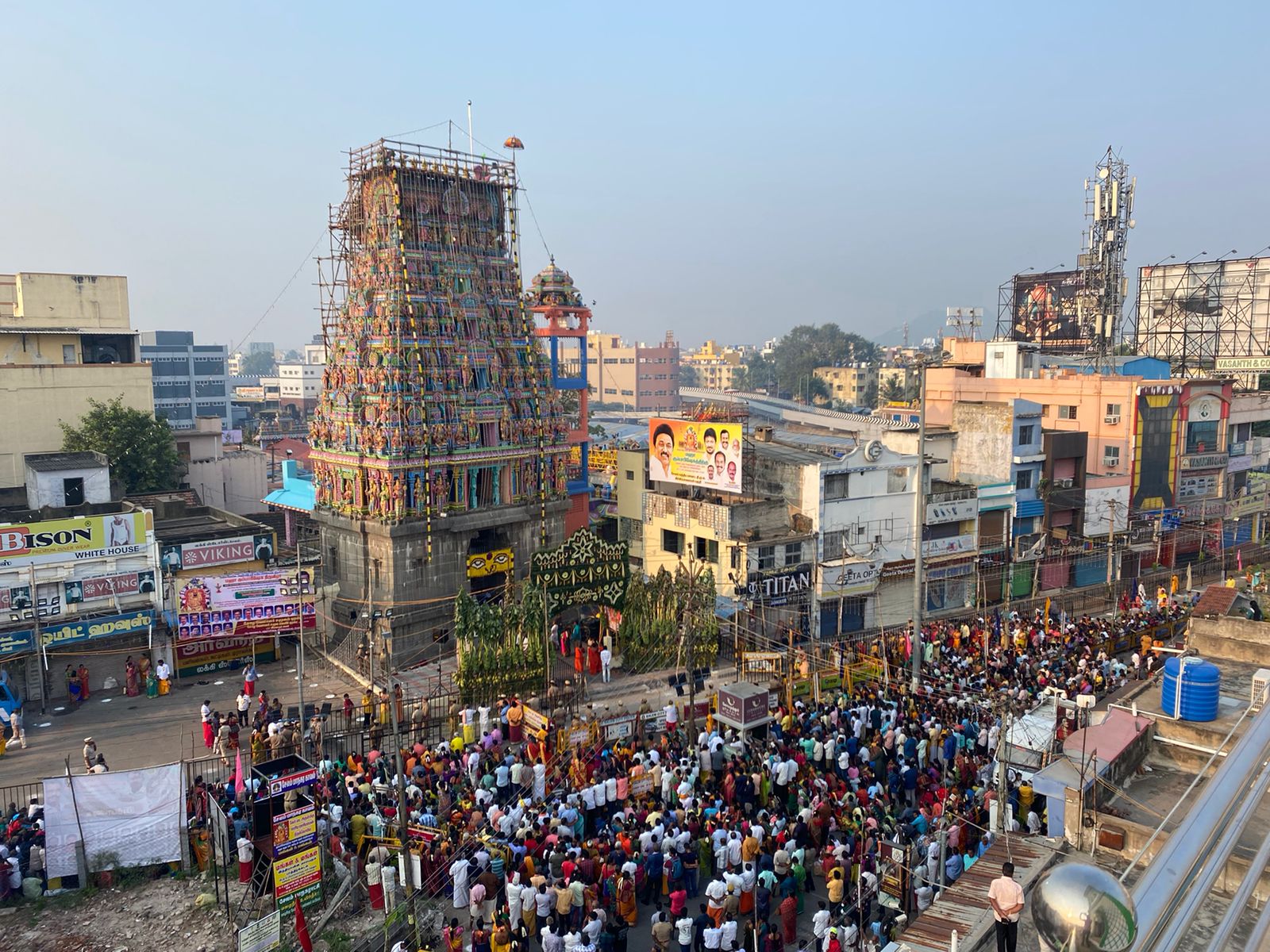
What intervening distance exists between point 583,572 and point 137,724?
12.7m

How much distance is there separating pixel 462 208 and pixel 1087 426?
31.6 metres

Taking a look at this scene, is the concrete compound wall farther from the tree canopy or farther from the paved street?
the tree canopy

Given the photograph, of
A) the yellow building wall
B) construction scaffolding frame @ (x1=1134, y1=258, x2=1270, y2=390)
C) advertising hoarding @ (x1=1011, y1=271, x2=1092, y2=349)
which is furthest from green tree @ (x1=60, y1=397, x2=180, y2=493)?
construction scaffolding frame @ (x1=1134, y1=258, x2=1270, y2=390)

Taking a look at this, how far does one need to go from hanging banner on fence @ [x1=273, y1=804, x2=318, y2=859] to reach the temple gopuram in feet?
52.9

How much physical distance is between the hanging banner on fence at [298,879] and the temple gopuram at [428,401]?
1610cm

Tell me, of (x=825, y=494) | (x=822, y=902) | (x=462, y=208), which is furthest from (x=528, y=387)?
(x=822, y=902)

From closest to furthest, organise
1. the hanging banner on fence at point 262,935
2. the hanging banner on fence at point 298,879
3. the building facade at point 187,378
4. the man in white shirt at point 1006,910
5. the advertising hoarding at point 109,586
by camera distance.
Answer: the man in white shirt at point 1006,910 < the hanging banner on fence at point 262,935 < the hanging banner on fence at point 298,879 < the advertising hoarding at point 109,586 < the building facade at point 187,378

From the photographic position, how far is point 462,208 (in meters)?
35.3

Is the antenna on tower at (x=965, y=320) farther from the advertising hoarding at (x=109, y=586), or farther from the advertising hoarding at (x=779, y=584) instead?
the advertising hoarding at (x=109, y=586)

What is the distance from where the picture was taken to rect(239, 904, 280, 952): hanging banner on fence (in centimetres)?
1453

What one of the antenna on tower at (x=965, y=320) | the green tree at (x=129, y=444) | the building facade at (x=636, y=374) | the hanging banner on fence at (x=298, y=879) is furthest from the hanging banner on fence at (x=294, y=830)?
the building facade at (x=636, y=374)

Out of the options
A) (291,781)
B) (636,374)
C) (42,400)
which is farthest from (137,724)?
(636,374)

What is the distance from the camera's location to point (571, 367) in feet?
146

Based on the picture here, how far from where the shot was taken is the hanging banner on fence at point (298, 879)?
15.3 m
